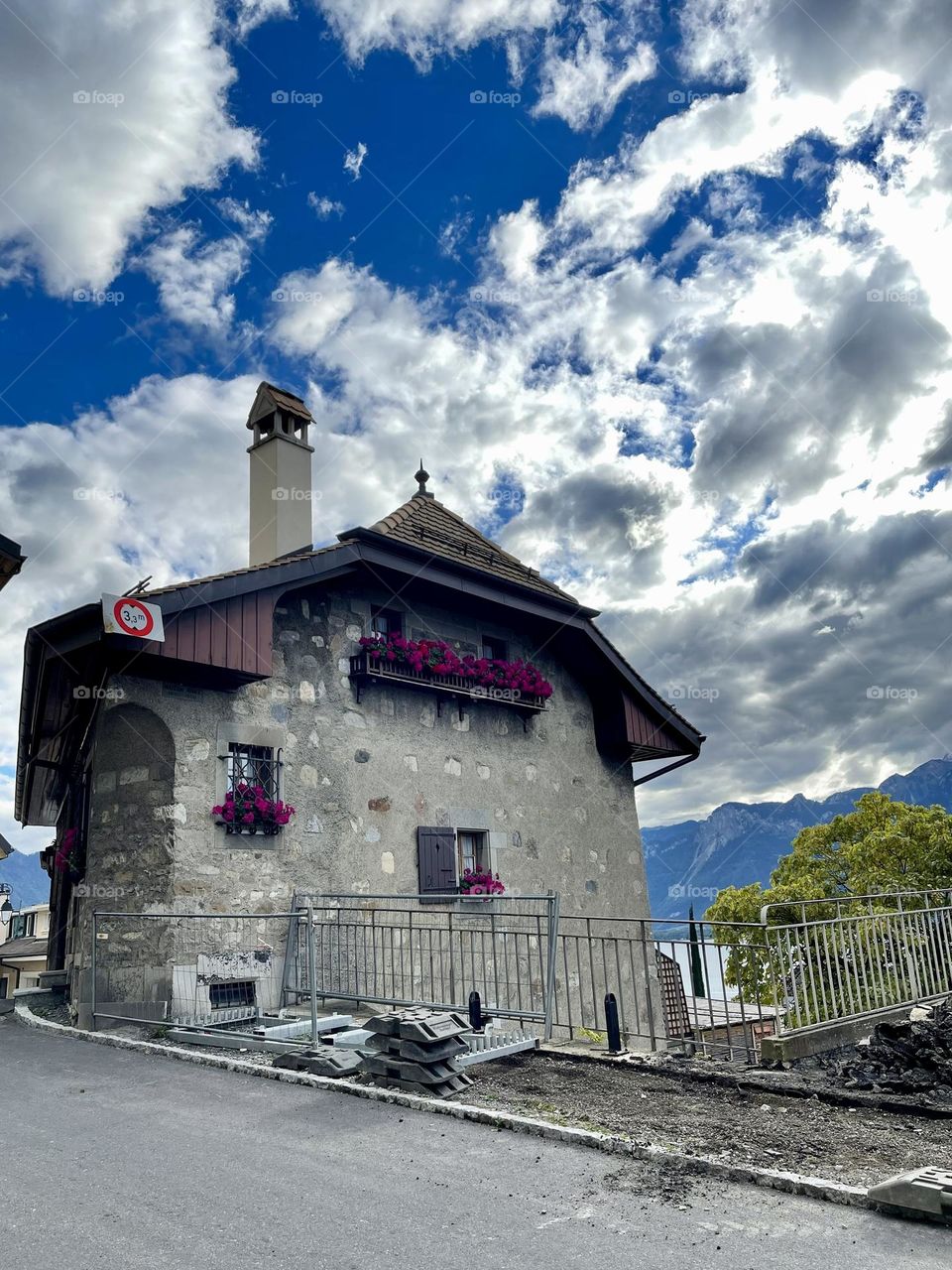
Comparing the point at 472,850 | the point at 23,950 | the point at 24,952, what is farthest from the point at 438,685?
the point at 23,950

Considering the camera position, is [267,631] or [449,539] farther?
[449,539]

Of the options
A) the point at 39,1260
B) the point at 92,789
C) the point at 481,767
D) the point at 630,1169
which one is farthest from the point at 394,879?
the point at 39,1260

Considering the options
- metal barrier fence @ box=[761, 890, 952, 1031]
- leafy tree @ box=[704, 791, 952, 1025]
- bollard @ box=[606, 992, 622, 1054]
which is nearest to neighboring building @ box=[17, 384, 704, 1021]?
leafy tree @ box=[704, 791, 952, 1025]

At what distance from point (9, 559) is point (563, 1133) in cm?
772

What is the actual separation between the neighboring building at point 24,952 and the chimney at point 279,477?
34.4 ft

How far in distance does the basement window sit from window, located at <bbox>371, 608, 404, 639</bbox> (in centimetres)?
480

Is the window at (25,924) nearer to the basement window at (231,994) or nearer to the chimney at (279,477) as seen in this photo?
the chimney at (279,477)

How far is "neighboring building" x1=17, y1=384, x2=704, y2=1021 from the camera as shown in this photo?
10.5m

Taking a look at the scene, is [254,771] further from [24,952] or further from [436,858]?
[24,952]

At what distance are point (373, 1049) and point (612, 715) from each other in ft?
32.8

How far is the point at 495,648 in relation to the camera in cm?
1524

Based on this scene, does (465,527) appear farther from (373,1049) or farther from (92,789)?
(373,1049)

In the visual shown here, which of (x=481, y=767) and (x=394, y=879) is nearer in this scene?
(x=394, y=879)

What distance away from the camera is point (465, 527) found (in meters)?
16.1
